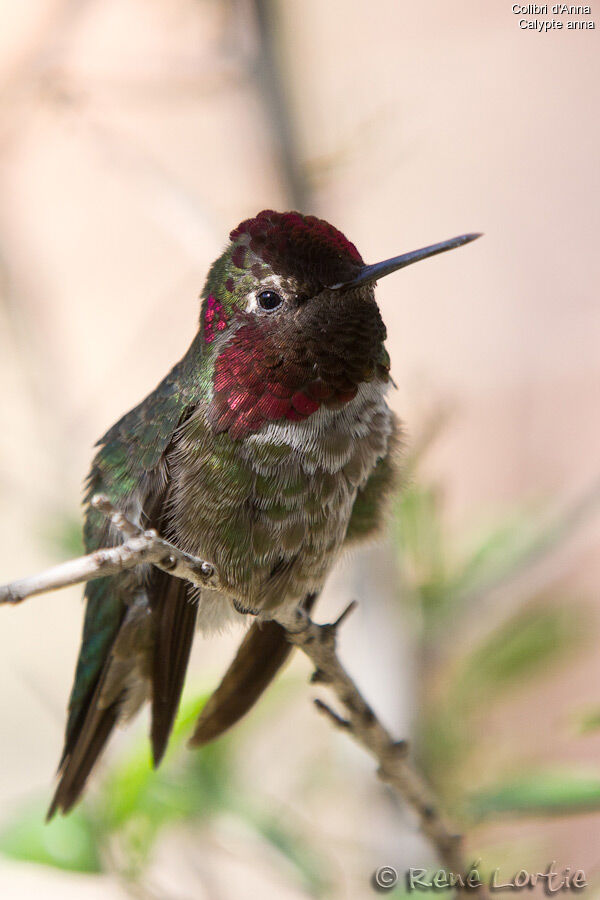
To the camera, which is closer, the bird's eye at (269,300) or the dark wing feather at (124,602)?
the bird's eye at (269,300)

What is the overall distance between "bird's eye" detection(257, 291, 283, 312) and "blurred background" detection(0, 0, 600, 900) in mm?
376

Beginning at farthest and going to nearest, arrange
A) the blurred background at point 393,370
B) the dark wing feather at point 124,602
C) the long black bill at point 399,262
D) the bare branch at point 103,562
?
the blurred background at point 393,370 → the dark wing feather at point 124,602 → the long black bill at point 399,262 → the bare branch at point 103,562

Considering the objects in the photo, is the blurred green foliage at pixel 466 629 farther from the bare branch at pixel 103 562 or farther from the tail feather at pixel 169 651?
the bare branch at pixel 103 562

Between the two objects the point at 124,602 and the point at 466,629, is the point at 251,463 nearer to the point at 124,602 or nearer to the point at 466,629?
the point at 124,602

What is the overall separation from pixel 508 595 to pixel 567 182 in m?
2.65

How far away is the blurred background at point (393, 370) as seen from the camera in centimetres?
211

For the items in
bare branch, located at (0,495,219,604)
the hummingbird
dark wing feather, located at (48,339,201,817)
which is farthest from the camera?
dark wing feather, located at (48,339,201,817)

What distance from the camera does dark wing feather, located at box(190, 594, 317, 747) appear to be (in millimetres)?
1841

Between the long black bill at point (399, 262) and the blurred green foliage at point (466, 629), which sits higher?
the long black bill at point (399, 262)

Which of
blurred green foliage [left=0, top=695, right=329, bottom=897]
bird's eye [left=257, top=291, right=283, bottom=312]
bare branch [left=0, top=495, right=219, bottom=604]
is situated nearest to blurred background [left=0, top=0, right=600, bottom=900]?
blurred green foliage [left=0, top=695, right=329, bottom=897]

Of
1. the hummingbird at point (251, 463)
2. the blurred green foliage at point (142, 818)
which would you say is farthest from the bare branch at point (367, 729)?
the blurred green foliage at point (142, 818)

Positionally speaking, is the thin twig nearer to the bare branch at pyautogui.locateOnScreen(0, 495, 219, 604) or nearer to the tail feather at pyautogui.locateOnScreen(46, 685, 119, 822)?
the bare branch at pyautogui.locateOnScreen(0, 495, 219, 604)

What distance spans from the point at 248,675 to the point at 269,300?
800 mm

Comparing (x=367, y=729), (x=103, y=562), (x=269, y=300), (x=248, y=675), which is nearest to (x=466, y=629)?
(x=248, y=675)
